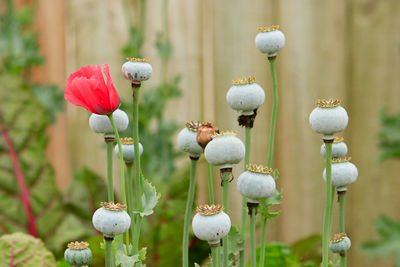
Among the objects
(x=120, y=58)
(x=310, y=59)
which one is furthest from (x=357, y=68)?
(x=120, y=58)

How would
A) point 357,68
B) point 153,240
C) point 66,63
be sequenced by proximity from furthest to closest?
1. point 66,63
2. point 357,68
3. point 153,240

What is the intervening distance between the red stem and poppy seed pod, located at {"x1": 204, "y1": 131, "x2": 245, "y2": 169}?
28.0 inches

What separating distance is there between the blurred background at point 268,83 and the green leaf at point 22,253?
63 cm

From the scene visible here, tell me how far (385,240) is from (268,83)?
1.48 feet

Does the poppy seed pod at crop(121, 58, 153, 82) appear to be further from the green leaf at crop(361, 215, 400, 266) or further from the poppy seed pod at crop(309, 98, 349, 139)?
the green leaf at crop(361, 215, 400, 266)

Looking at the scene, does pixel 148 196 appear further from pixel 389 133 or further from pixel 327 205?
pixel 389 133

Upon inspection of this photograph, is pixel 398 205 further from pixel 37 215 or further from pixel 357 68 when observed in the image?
pixel 37 215

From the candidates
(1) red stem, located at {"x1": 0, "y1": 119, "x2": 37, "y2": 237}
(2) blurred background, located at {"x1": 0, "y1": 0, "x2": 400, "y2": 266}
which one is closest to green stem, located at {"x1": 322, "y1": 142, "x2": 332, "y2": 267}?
(1) red stem, located at {"x1": 0, "y1": 119, "x2": 37, "y2": 237}

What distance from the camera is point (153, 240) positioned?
87cm

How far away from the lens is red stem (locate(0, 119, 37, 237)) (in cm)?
101

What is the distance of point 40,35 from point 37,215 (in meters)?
0.72

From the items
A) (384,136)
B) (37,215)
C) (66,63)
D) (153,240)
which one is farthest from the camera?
(66,63)

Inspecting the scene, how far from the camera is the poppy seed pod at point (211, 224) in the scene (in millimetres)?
365

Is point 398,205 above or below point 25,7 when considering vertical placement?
below
